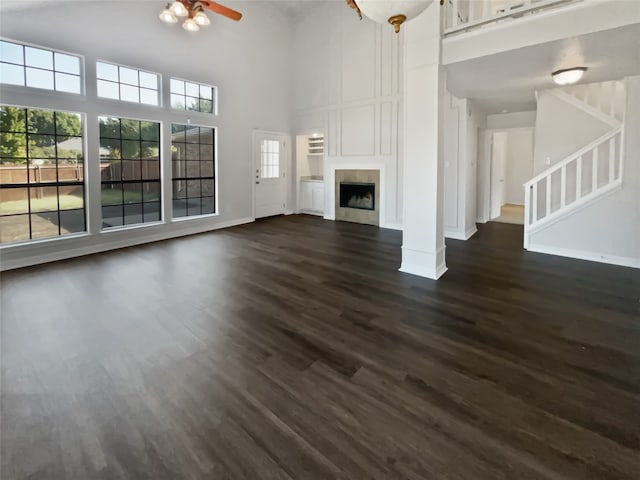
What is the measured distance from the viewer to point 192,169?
689cm

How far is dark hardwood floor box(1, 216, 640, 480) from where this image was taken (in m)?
1.56

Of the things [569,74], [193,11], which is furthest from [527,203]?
[193,11]

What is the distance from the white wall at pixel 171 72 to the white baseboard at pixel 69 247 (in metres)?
0.01

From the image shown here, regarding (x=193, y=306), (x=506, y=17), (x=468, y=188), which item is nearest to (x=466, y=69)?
(x=506, y=17)

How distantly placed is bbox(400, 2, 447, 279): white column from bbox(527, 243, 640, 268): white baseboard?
196 cm

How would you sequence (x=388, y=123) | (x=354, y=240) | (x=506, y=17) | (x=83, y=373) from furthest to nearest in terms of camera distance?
1. (x=388, y=123)
2. (x=354, y=240)
3. (x=506, y=17)
4. (x=83, y=373)

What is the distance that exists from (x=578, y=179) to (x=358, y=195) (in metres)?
4.13

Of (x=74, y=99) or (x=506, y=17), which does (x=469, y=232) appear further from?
(x=74, y=99)

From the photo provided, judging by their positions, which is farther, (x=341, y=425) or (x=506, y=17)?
(x=506, y=17)

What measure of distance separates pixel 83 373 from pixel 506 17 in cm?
478

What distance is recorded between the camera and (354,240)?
20.2 feet

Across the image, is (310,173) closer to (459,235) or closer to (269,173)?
(269,173)

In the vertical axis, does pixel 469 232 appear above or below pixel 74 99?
below

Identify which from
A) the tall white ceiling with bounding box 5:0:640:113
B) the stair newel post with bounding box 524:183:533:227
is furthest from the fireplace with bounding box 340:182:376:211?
the stair newel post with bounding box 524:183:533:227
